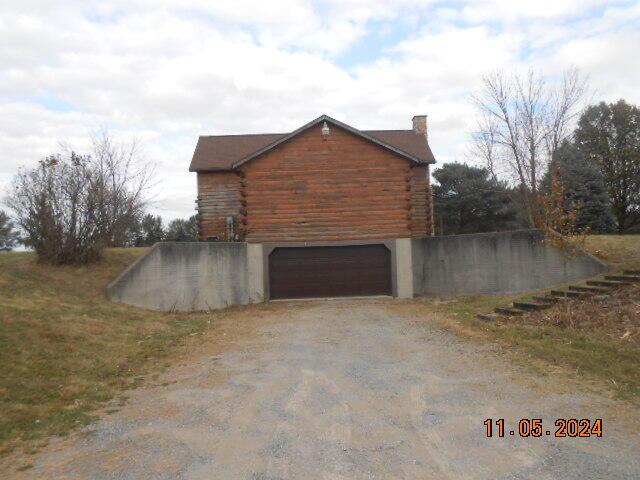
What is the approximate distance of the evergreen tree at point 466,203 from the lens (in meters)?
41.3

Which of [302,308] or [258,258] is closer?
[302,308]

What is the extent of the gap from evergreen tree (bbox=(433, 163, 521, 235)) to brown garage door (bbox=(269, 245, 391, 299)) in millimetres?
22259

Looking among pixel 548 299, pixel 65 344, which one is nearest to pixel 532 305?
pixel 548 299

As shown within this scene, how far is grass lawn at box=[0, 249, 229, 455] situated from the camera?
20.5 ft

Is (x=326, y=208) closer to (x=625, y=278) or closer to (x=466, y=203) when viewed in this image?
(x=625, y=278)

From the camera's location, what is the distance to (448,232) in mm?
43781

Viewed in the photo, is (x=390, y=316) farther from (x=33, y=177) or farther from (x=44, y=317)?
(x=33, y=177)

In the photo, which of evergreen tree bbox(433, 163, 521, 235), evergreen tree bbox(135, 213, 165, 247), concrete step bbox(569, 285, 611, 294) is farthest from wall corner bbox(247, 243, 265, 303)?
evergreen tree bbox(135, 213, 165, 247)

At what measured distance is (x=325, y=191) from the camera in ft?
66.0

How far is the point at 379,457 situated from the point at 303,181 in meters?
16.1

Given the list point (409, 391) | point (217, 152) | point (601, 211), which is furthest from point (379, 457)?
point (601, 211)

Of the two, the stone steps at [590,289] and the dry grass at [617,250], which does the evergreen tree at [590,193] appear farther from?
the stone steps at [590,289]
